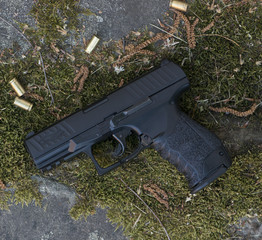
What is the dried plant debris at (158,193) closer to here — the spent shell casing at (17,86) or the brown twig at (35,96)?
the brown twig at (35,96)

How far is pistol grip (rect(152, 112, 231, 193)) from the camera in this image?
290 cm

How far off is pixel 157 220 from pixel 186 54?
6.60 ft

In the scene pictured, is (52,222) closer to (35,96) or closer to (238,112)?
(35,96)

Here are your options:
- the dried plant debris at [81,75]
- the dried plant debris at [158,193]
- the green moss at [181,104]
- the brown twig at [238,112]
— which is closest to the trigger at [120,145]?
the green moss at [181,104]

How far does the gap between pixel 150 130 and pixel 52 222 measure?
1.77 m

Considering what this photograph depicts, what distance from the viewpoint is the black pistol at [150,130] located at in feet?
9.54

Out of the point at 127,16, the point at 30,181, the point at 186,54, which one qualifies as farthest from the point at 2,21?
the point at 186,54

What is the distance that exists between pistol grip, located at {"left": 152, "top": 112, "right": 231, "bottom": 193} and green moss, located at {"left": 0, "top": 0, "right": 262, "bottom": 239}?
19.2 inches

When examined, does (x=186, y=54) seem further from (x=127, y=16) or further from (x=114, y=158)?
(x=114, y=158)

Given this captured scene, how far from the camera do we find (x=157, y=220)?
11.2ft

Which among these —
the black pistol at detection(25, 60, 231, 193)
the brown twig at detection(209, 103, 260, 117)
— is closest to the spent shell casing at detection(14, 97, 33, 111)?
the black pistol at detection(25, 60, 231, 193)

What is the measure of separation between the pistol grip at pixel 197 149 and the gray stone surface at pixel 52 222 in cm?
131

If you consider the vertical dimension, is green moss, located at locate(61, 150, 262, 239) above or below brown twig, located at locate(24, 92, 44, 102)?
below

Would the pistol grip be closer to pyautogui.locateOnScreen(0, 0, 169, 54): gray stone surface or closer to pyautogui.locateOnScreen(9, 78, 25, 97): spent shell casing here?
pyautogui.locateOnScreen(0, 0, 169, 54): gray stone surface
